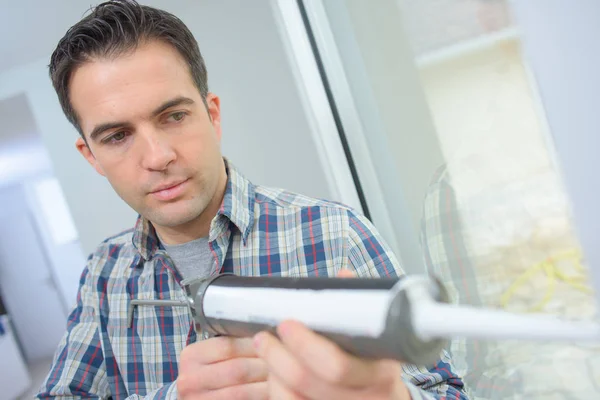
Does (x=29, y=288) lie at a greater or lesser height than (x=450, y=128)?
lesser

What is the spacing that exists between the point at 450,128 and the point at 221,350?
1.42 ft

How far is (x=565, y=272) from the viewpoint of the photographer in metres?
0.42

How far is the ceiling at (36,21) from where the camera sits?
5.39 ft

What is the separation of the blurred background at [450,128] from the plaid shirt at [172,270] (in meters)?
0.15

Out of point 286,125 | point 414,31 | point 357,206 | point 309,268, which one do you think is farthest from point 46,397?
point 286,125

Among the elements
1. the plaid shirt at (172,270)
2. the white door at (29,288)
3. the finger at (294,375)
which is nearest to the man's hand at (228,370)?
the finger at (294,375)

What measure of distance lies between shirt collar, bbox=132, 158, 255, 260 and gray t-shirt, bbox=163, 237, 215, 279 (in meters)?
0.05

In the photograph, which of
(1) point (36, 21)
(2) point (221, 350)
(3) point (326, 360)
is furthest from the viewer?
(1) point (36, 21)

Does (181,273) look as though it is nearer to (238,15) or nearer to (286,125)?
(286,125)

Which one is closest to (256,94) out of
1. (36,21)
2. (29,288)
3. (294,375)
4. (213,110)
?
(36,21)

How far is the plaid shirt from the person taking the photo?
2.29ft

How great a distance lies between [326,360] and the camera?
0.95 ft

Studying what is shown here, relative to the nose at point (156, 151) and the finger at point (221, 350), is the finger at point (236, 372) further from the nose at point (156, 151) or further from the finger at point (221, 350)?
the nose at point (156, 151)

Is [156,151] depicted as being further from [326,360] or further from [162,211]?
[326,360]
